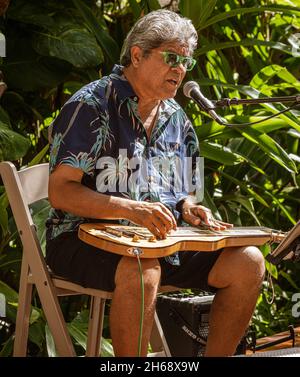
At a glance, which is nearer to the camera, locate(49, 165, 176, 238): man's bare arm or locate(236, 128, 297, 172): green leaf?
locate(49, 165, 176, 238): man's bare arm

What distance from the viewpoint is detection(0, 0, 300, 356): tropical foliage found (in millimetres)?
3953

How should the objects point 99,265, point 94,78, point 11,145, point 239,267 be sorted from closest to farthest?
point 99,265 → point 239,267 → point 11,145 → point 94,78

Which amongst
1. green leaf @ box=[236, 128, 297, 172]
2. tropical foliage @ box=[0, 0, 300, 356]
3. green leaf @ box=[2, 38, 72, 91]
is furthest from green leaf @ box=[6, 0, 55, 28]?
green leaf @ box=[236, 128, 297, 172]

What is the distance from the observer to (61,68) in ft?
14.0

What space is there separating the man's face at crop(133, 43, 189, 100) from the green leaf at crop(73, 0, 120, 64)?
1117 mm

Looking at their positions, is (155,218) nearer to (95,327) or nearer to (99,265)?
(99,265)

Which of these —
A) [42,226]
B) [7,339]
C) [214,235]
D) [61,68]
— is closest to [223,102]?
[214,235]

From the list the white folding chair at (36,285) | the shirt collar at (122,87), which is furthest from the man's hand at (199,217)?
the shirt collar at (122,87)

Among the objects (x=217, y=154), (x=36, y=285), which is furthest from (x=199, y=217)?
(x=217, y=154)

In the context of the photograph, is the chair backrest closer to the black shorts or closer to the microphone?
the black shorts

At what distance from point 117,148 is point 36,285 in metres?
0.52

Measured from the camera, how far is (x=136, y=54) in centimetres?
317

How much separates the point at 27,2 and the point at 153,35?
52.5 inches

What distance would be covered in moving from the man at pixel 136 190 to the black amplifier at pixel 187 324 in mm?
341
